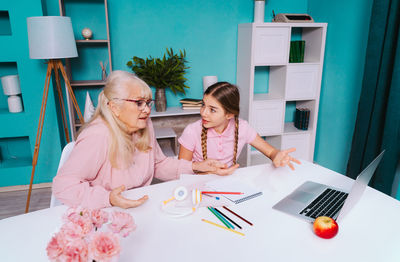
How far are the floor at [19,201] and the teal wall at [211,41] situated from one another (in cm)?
30

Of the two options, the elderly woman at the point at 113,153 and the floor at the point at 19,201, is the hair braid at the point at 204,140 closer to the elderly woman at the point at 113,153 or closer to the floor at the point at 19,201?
the elderly woman at the point at 113,153

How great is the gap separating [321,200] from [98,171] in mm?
1036

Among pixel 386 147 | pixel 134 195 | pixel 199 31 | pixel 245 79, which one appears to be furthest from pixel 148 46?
pixel 386 147

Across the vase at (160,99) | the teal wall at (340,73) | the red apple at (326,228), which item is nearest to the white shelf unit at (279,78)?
the teal wall at (340,73)

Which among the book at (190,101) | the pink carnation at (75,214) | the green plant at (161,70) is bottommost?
the book at (190,101)

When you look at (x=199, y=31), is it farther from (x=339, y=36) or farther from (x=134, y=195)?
(x=134, y=195)

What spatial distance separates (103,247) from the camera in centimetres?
58

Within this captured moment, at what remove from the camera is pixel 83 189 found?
3.96 feet

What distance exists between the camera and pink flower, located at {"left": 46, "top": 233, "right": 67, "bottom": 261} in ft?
1.85

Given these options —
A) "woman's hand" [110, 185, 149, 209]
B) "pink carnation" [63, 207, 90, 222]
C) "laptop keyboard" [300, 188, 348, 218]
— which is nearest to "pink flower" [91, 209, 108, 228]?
"pink carnation" [63, 207, 90, 222]

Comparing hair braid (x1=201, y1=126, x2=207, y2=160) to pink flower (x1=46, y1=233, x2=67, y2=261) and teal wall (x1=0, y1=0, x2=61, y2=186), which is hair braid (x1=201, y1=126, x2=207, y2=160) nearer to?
pink flower (x1=46, y1=233, x2=67, y2=261)

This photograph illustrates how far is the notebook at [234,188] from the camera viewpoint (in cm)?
125

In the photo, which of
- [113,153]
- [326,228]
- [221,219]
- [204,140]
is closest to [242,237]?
[221,219]

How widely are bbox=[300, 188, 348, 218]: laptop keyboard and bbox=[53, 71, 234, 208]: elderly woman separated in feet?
1.44
